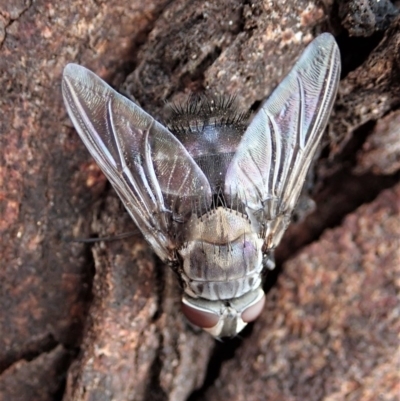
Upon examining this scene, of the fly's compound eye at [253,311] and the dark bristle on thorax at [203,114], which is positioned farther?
the fly's compound eye at [253,311]

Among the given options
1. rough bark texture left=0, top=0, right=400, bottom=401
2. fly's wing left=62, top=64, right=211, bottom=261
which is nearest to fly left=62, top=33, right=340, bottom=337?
fly's wing left=62, top=64, right=211, bottom=261

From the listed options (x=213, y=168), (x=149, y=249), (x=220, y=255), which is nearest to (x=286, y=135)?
(x=213, y=168)

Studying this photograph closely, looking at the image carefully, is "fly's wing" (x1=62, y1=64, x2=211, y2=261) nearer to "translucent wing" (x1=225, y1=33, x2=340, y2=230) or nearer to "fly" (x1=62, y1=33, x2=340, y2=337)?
"fly" (x1=62, y1=33, x2=340, y2=337)

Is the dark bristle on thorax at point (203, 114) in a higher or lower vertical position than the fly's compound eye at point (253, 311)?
higher

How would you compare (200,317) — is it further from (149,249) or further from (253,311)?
(149,249)

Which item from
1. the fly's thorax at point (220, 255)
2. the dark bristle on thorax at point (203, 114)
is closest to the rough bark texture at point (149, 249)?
the dark bristle on thorax at point (203, 114)

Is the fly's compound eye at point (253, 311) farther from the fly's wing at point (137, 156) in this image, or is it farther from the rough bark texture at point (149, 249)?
the fly's wing at point (137, 156)

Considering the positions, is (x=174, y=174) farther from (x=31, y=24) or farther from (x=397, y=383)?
(x=397, y=383)

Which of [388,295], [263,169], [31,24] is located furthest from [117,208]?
[388,295]
